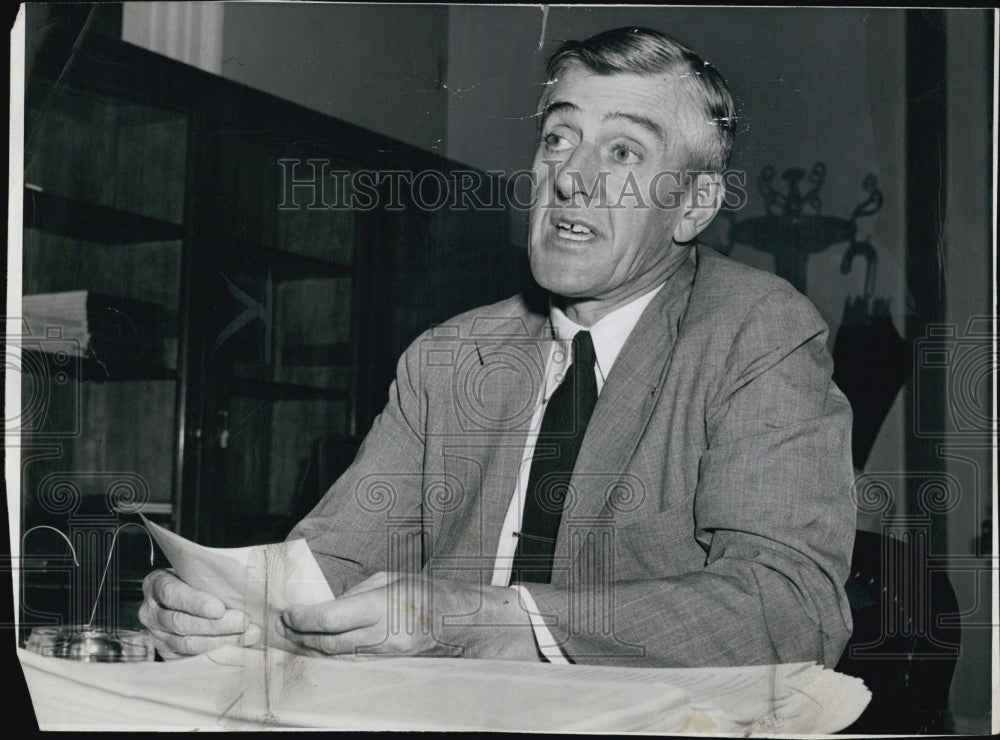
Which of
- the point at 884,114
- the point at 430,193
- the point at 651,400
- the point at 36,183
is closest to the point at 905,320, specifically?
the point at 884,114

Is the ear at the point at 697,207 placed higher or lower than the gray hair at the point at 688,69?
lower

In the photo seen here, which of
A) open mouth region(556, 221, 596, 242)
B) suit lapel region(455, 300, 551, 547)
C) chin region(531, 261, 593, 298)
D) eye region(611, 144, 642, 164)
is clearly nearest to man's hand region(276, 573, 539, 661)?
suit lapel region(455, 300, 551, 547)

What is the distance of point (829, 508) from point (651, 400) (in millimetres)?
372

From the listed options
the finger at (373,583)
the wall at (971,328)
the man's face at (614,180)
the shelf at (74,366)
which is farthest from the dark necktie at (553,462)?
the shelf at (74,366)

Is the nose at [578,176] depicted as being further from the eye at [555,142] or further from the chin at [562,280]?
the chin at [562,280]

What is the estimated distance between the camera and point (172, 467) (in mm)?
2357

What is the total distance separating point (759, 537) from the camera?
78.2 inches

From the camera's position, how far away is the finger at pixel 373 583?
2.20m

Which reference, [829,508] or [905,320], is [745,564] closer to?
[829,508]

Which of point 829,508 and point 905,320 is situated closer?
point 829,508

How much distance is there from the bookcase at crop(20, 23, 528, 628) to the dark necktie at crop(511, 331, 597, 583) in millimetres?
224

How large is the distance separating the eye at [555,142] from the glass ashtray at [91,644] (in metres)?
1.25

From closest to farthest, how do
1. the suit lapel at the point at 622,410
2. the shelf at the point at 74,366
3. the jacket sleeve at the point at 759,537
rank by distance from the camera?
the jacket sleeve at the point at 759,537, the suit lapel at the point at 622,410, the shelf at the point at 74,366

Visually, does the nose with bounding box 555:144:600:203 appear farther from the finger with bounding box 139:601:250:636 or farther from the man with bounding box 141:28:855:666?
the finger with bounding box 139:601:250:636
